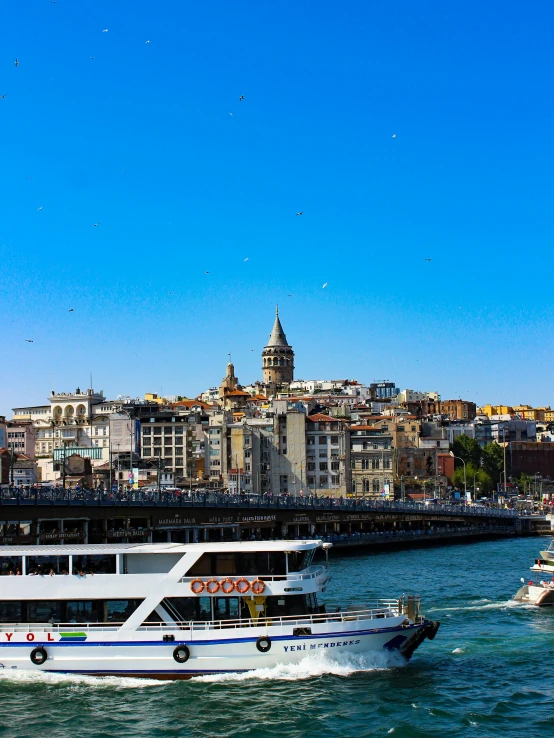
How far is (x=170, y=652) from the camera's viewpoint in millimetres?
30109

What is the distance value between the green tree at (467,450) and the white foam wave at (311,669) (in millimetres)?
127135

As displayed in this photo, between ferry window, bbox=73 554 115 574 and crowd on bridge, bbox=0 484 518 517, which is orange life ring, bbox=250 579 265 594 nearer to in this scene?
ferry window, bbox=73 554 115 574

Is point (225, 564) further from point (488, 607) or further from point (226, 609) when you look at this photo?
point (488, 607)

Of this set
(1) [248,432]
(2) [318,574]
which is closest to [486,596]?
(2) [318,574]

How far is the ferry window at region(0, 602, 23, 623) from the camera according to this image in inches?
1223

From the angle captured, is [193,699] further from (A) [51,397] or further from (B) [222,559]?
(A) [51,397]

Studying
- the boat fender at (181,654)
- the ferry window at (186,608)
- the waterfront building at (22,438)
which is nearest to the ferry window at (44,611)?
the ferry window at (186,608)

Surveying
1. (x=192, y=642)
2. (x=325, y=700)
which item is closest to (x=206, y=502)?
(x=192, y=642)

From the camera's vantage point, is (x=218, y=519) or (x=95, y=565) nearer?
(x=95, y=565)

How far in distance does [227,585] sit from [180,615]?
60.4 inches

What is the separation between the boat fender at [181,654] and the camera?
29.9m

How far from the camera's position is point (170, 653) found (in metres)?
30.1

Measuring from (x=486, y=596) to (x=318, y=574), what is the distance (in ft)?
62.5

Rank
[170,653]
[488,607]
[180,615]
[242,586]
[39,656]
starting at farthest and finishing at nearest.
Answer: [488,607] < [242,586] < [180,615] < [39,656] < [170,653]
